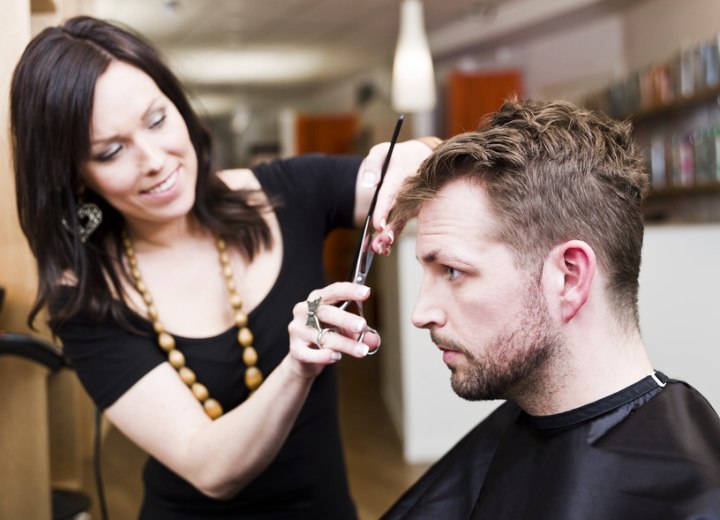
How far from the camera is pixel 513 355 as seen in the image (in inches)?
40.7

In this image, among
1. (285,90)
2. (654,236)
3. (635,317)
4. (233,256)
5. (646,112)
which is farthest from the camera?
(285,90)

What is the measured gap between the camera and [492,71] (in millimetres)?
7863

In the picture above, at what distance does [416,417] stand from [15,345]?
2.92 m

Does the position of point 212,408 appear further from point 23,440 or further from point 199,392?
point 23,440

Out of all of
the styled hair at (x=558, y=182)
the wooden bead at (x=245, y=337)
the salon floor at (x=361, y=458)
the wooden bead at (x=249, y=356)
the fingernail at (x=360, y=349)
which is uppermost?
the styled hair at (x=558, y=182)

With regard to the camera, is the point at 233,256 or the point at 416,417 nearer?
the point at 233,256

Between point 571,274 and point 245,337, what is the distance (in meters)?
0.52

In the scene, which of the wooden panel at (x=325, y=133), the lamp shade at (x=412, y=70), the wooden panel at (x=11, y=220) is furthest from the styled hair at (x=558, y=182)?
the wooden panel at (x=325, y=133)

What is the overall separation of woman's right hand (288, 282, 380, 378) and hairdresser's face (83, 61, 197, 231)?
323mm

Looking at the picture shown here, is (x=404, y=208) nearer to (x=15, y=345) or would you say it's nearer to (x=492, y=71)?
(x=15, y=345)

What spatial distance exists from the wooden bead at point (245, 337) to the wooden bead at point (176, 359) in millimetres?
96

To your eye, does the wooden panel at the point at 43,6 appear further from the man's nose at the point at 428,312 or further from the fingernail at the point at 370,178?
the man's nose at the point at 428,312

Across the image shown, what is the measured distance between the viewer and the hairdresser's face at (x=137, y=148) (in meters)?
1.08

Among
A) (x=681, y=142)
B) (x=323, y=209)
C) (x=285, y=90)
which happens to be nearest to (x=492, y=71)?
(x=681, y=142)
